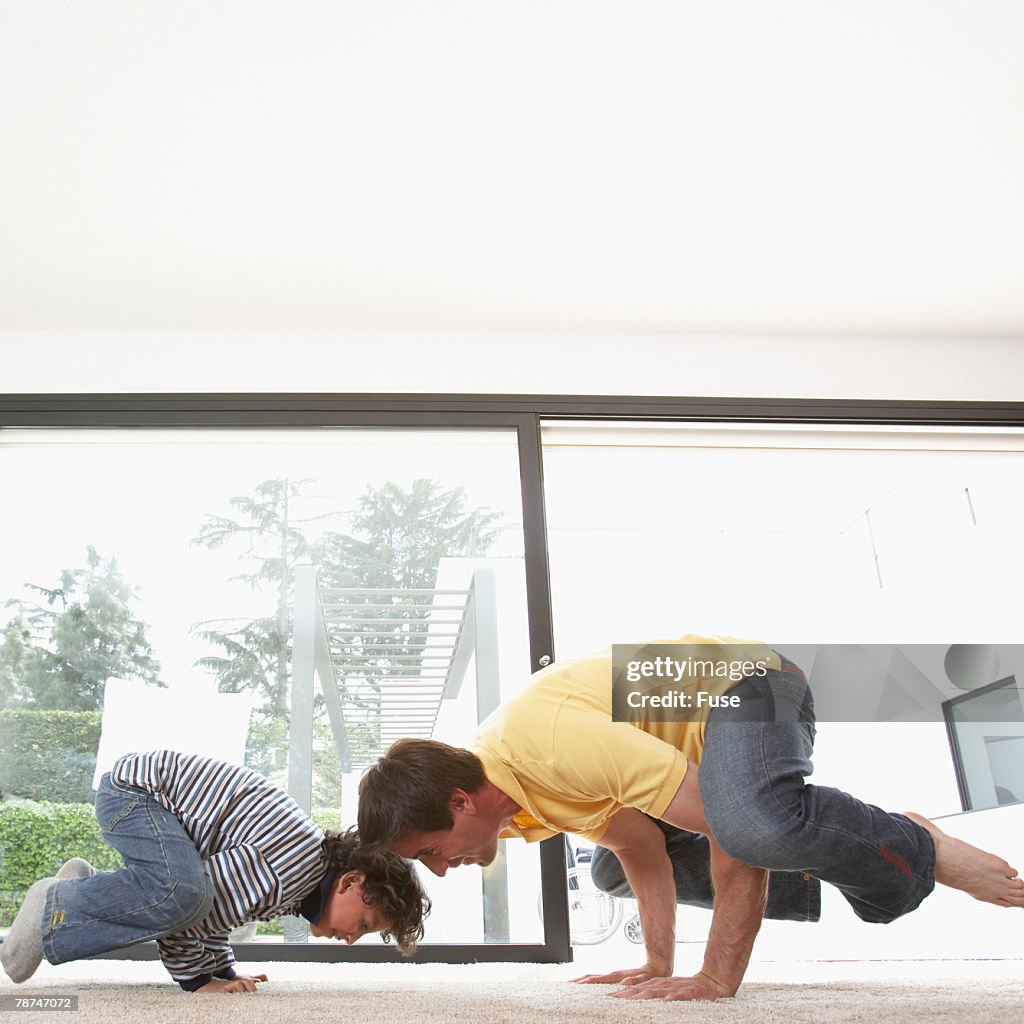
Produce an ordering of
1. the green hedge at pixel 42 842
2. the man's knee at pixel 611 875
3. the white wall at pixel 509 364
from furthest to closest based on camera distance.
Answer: the white wall at pixel 509 364, the green hedge at pixel 42 842, the man's knee at pixel 611 875

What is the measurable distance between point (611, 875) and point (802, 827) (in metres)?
0.72

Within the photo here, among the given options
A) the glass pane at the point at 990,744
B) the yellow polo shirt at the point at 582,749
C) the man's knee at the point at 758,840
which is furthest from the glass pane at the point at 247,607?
the glass pane at the point at 990,744

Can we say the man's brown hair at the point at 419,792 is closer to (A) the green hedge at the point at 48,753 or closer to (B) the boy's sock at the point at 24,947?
(B) the boy's sock at the point at 24,947

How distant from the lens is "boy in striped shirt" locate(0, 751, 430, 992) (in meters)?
1.74

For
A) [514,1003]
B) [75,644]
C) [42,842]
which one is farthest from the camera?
[75,644]

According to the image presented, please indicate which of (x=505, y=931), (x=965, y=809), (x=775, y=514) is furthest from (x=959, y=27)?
(x=505, y=931)

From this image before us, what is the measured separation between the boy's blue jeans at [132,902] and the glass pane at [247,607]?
717 mm

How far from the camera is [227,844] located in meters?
1.88

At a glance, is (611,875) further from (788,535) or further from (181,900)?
(788,535)

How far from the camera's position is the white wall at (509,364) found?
9.52 ft

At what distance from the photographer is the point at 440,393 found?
9.58 ft

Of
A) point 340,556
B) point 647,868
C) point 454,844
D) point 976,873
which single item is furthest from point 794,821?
point 340,556

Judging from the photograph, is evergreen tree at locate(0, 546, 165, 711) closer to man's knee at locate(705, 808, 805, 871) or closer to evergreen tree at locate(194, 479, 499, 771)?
evergreen tree at locate(194, 479, 499, 771)

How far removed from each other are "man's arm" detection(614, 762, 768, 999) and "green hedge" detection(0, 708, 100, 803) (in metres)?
1.63
